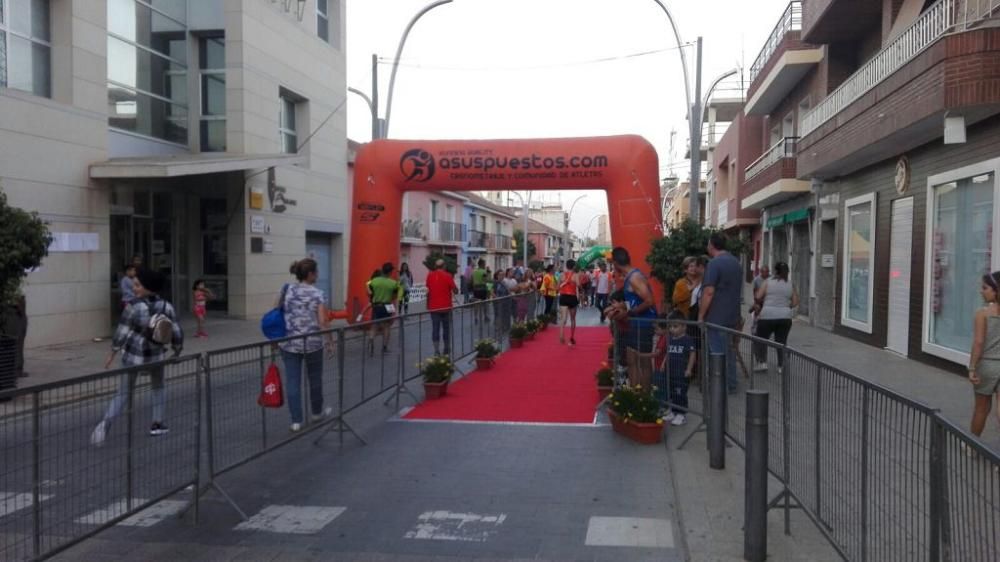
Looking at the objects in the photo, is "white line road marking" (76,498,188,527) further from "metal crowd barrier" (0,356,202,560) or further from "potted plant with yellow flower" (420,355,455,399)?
"potted plant with yellow flower" (420,355,455,399)

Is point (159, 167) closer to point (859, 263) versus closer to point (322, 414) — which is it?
point (322, 414)

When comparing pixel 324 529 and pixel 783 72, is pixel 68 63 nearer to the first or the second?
pixel 324 529

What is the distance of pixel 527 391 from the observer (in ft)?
34.3

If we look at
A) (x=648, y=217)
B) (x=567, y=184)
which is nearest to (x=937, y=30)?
(x=648, y=217)

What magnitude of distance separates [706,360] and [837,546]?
321 cm

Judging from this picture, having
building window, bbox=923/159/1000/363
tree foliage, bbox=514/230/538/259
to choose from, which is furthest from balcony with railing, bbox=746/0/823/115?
tree foliage, bbox=514/230/538/259

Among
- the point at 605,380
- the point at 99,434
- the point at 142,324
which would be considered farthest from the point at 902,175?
the point at 99,434

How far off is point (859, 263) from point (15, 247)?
14.9m

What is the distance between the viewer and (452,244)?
48.8m

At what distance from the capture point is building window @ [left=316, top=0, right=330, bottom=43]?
83.3 feet

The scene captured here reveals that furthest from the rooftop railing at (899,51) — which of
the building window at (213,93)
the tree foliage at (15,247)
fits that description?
the building window at (213,93)

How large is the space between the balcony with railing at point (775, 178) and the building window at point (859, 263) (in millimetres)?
3432

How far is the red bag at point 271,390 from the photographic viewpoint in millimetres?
6156

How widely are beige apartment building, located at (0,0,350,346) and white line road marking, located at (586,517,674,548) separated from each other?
11.9 metres
